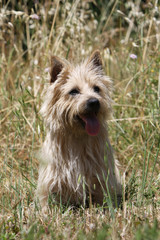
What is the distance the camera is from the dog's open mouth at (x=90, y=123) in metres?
2.91

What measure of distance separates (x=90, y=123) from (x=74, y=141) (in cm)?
22

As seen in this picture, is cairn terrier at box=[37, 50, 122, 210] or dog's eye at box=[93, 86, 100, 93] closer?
cairn terrier at box=[37, 50, 122, 210]

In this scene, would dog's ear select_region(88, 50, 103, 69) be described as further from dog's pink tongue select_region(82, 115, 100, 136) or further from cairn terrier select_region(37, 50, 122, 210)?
dog's pink tongue select_region(82, 115, 100, 136)

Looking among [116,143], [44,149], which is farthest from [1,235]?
[116,143]

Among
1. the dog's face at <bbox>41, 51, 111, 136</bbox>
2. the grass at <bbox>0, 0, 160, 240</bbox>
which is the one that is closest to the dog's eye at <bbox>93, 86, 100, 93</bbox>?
the dog's face at <bbox>41, 51, 111, 136</bbox>

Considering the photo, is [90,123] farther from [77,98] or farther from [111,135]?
[111,135]

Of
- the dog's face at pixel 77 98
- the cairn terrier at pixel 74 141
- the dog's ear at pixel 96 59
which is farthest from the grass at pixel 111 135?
the dog's ear at pixel 96 59

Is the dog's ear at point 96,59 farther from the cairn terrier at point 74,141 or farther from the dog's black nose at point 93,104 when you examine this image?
the dog's black nose at point 93,104

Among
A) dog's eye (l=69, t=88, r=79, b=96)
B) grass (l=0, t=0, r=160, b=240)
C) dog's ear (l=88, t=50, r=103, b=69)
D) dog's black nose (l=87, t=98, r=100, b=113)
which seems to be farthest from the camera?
dog's ear (l=88, t=50, r=103, b=69)

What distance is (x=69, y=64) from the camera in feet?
10.4

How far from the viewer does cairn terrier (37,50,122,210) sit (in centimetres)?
295

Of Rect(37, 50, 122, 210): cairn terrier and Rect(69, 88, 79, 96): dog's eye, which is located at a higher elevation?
Rect(69, 88, 79, 96): dog's eye

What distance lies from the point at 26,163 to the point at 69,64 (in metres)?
1.27

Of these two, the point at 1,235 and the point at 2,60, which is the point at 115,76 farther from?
the point at 1,235
